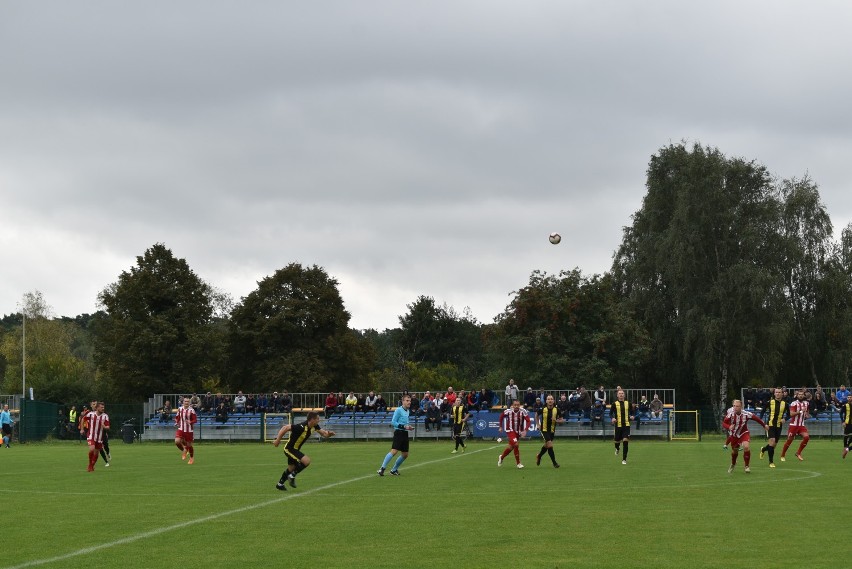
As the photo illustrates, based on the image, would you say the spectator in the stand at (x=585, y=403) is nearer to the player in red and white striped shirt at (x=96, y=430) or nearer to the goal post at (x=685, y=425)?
the goal post at (x=685, y=425)

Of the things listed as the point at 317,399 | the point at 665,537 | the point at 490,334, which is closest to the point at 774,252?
the point at 490,334

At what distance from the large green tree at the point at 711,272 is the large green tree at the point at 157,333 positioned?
33.2m

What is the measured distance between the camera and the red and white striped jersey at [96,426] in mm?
30516

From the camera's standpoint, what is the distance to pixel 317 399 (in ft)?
195

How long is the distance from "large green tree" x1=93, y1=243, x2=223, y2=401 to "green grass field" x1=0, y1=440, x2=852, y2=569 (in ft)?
170

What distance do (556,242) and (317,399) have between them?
17914 mm

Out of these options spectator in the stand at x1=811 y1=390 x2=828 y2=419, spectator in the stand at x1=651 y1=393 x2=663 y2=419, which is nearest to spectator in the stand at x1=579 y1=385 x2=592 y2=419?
spectator in the stand at x1=651 y1=393 x2=663 y2=419

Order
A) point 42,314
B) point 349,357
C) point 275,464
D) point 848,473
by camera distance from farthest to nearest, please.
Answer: point 42,314, point 349,357, point 275,464, point 848,473

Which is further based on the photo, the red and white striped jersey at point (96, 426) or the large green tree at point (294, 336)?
the large green tree at point (294, 336)

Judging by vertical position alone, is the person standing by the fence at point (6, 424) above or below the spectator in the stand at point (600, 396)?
below

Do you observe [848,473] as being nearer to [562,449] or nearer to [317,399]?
[562,449]

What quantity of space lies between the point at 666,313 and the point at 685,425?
21852 mm

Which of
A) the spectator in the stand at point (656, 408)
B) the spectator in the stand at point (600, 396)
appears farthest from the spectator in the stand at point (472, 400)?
the spectator in the stand at point (656, 408)

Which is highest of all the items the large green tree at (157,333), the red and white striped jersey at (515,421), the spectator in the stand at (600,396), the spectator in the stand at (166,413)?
the large green tree at (157,333)
